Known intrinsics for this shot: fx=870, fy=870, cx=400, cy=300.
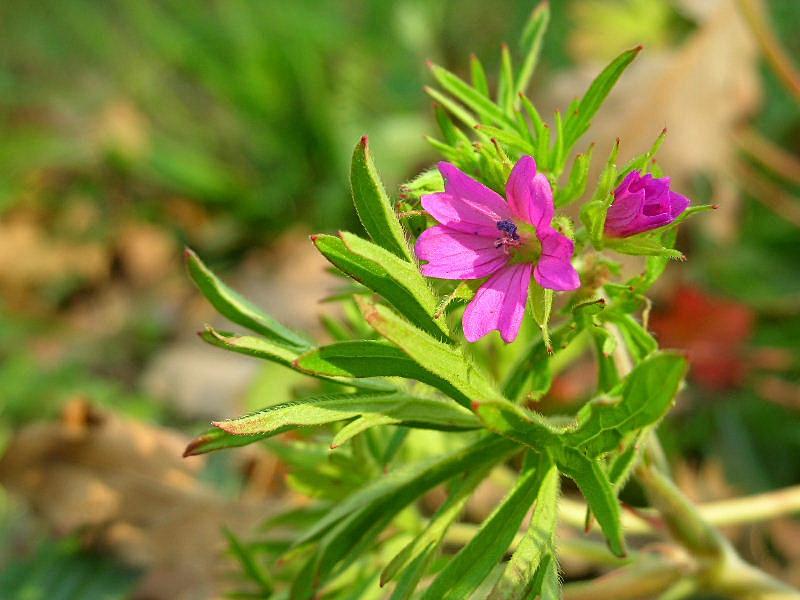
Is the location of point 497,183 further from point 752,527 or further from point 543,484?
point 752,527

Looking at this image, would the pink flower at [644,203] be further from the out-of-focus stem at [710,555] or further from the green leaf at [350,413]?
the out-of-focus stem at [710,555]

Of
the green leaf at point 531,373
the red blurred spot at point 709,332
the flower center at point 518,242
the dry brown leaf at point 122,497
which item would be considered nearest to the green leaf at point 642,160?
the flower center at point 518,242

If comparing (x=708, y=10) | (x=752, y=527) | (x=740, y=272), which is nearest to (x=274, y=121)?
(x=708, y=10)

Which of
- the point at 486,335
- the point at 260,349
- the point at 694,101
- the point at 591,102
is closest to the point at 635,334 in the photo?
the point at 486,335

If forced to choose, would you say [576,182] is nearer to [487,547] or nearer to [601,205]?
[601,205]

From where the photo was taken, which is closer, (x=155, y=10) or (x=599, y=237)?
(x=599, y=237)
